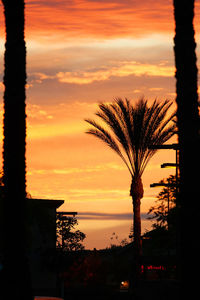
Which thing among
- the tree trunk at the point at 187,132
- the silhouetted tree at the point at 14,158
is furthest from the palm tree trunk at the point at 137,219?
the tree trunk at the point at 187,132

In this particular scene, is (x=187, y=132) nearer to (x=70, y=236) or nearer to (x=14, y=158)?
(x=14, y=158)

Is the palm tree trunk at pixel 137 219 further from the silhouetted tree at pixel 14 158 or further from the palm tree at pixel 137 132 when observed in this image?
the silhouetted tree at pixel 14 158

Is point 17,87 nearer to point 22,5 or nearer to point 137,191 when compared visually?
point 22,5

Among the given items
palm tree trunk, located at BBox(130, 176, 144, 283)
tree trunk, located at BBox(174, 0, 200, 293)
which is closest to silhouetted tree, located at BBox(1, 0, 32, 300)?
tree trunk, located at BBox(174, 0, 200, 293)

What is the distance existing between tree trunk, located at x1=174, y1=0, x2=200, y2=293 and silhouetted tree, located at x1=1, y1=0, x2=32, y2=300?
10.8 feet

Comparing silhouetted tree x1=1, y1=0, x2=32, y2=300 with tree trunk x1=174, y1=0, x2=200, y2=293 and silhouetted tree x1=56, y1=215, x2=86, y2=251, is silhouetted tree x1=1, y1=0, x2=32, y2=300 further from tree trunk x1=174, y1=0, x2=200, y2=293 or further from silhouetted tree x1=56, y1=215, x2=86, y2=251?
silhouetted tree x1=56, y1=215, x2=86, y2=251

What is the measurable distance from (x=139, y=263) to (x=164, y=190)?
8255mm

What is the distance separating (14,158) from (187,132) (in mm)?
3697

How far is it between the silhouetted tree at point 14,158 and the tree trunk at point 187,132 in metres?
3.30

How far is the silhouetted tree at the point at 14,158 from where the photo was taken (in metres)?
13.5

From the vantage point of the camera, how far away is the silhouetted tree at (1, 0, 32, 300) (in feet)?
44.2

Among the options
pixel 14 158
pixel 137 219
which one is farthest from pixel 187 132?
pixel 137 219

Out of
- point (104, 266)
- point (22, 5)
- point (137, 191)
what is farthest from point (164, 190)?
point (22, 5)

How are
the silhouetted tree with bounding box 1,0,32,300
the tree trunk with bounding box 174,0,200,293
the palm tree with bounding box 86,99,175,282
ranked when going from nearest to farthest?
the tree trunk with bounding box 174,0,200,293 → the silhouetted tree with bounding box 1,0,32,300 → the palm tree with bounding box 86,99,175,282
